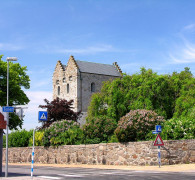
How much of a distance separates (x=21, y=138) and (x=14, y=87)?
736 centimetres

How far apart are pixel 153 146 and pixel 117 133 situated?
10.6ft

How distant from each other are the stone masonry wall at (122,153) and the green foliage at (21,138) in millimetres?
7895

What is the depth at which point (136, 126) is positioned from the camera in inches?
995

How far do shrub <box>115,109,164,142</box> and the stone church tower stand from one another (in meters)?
41.6

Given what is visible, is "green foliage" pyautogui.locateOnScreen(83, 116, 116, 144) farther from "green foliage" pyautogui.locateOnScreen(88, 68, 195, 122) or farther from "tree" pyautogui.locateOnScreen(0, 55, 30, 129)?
"tree" pyautogui.locateOnScreen(0, 55, 30, 129)

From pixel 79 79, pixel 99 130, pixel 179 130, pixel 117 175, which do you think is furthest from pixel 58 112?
pixel 117 175

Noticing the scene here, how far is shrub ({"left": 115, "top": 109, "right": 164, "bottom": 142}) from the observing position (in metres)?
25.2

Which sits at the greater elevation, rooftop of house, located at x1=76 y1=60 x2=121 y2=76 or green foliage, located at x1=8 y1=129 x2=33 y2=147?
rooftop of house, located at x1=76 y1=60 x2=121 y2=76

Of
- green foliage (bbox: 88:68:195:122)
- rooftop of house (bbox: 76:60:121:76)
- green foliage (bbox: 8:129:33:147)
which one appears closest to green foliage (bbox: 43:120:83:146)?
green foliage (bbox: 88:68:195:122)

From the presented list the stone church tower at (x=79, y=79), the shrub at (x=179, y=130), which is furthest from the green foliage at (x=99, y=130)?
the stone church tower at (x=79, y=79)

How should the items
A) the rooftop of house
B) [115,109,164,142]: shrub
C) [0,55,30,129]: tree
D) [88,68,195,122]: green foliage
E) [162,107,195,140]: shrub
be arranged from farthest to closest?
the rooftop of house → [0,55,30,129]: tree → [88,68,195,122]: green foliage → [115,109,164,142]: shrub → [162,107,195,140]: shrub

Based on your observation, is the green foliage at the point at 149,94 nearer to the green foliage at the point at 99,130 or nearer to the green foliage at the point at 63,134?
the green foliage at the point at 63,134

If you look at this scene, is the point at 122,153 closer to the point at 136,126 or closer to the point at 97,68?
the point at 136,126

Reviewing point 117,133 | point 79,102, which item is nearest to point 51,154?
point 117,133
